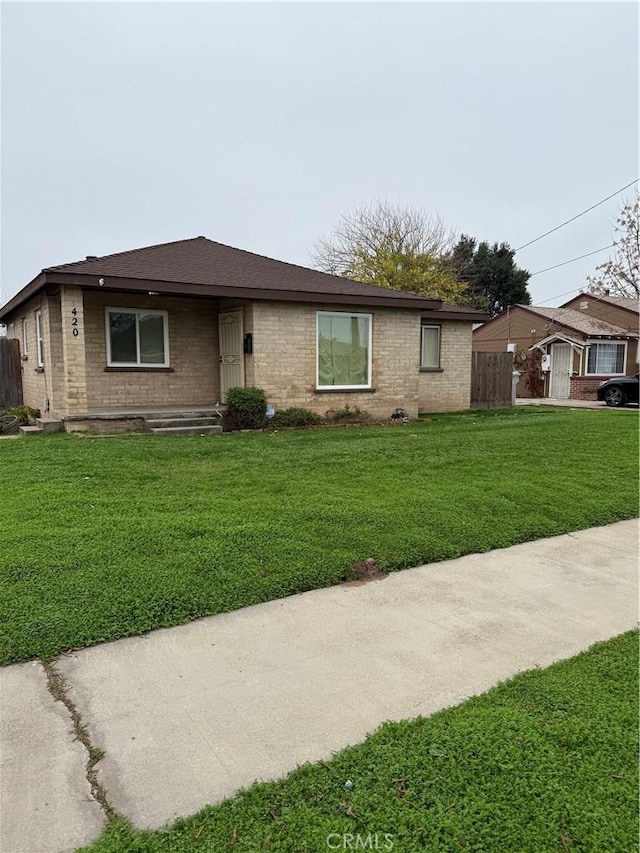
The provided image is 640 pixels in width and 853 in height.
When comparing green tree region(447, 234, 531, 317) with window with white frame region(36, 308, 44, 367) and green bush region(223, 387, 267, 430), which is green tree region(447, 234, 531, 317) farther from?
window with white frame region(36, 308, 44, 367)

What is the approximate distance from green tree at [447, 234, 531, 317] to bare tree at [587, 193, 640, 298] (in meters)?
5.45

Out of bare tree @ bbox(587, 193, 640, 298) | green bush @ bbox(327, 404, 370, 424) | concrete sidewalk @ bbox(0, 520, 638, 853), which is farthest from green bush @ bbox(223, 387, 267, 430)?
bare tree @ bbox(587, 193, 640, 298)

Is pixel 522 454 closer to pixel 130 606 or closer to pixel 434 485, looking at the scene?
pixel 434 485

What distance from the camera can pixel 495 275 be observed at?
133ft

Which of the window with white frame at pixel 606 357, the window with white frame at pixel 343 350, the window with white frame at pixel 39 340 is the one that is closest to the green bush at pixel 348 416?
the window with white frame at pixel 343 350

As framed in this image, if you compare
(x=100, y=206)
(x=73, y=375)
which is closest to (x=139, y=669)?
(x=73, y=375)

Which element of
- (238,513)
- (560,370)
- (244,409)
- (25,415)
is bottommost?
(238,513)

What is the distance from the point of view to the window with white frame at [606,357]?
86.2 feet

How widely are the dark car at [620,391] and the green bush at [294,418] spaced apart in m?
13.8

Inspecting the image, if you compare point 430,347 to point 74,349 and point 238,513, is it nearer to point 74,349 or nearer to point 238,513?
point 74,349

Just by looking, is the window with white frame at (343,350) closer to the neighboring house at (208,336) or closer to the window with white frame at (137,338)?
the neighboring house at (208,336)

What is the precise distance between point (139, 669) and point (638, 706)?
237 cm

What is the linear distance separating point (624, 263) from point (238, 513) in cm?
3583
